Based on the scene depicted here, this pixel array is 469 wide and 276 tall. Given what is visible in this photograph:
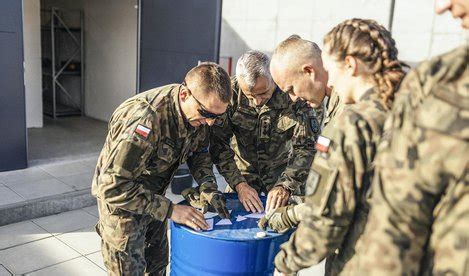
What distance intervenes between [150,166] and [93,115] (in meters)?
6.19

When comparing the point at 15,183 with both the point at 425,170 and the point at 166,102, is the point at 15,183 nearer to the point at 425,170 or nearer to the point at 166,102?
the point at 166,102

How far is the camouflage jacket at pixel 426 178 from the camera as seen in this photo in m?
0.91

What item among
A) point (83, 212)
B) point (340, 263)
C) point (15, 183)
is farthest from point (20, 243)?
point (340, 263)

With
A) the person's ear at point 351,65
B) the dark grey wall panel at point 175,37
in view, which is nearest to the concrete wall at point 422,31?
the dark grey wall panel at point 175,37

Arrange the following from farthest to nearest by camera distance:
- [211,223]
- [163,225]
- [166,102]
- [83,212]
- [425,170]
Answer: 1. [83,212]
2. [163,225]
3. [166,102]
4. [211,223]
5. [425,170]

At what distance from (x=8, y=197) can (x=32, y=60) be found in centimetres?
341

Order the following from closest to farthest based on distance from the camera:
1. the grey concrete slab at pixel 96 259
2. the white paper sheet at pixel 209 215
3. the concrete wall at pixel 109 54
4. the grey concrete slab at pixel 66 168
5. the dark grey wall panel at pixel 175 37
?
the white paper sheet at pixel 209 215
the grey concrete slab at pixel 96 259
the grey concrete slab at pixel 66 168
the dark grey wall panel at pixel 175 37
the concrete wall at pixel 109 54

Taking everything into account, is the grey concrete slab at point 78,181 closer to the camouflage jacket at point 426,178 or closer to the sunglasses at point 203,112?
the sunglasses at point 203,112

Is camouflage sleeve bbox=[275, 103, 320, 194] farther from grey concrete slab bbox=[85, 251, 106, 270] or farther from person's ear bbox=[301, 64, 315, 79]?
grey concrete slab bbox=[85, 251, 106, 270]

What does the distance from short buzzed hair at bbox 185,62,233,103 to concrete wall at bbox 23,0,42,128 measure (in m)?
5.48

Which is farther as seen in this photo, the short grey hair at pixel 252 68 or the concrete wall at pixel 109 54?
the concrete wall at pixel 109 54

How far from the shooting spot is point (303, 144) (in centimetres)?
247

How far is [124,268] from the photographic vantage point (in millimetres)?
1954

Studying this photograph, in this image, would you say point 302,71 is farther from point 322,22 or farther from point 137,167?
point 322,22
